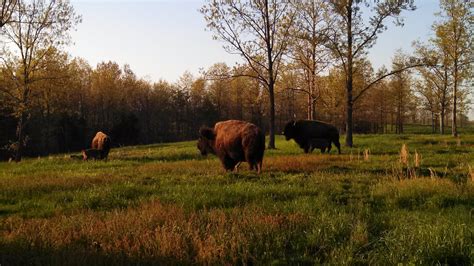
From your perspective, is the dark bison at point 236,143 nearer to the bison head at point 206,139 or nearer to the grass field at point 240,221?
the bison head at point 206,139

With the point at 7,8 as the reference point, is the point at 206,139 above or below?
below

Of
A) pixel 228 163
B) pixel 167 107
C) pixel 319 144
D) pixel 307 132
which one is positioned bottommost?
pixel 228 163

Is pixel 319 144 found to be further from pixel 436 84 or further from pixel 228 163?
pixel 436 84

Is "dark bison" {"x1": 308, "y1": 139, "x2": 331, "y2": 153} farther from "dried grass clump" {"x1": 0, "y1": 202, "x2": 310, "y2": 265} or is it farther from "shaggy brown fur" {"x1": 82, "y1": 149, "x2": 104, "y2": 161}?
"dried grass clump" {"x1": 0, "y1": 202, "x2": 310, "y2": 265}

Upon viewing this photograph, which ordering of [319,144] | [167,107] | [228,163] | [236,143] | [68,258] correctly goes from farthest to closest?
[167,107], [319,144], [228,163], [236,143], [68,258]

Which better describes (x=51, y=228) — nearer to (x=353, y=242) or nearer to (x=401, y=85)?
(x=353, y=242)

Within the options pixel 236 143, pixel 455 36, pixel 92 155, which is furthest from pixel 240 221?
pixel 455 36

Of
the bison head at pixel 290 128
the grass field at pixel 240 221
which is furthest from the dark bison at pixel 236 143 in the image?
the bison head at pixel 290 128

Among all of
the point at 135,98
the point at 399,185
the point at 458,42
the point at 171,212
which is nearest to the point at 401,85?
the point at 458,42

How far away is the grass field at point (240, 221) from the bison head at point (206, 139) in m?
4.36

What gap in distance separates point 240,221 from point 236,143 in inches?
333

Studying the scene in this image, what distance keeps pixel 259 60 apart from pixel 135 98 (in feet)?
195

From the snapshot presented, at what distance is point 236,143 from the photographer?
15.4 metres

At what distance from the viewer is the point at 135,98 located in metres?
84.1
